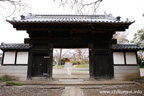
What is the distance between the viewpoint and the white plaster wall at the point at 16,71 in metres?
5.29

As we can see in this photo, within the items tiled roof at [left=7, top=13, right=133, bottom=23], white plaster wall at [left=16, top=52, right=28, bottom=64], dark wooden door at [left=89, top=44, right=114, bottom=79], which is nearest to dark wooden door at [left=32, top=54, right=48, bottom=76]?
white plaster wall at [left=16, top=52, right=28, bottom=64]

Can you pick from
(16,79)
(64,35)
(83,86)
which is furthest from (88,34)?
(16,79)

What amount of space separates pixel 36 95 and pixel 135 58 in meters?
6.31

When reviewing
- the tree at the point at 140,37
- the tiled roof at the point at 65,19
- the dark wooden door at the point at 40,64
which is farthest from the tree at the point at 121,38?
the dark wooden door at the point at 40,64

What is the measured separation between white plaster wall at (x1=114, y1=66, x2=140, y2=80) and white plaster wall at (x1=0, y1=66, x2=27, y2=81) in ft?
19.4

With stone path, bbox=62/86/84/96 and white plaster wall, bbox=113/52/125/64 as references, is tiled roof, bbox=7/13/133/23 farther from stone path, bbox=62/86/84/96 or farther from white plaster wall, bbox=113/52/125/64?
stone path, bbox=62/86/84/96

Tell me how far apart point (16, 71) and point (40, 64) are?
1505 millimetres

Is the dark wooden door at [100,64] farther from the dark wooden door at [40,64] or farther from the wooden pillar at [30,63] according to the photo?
the wooden pillar at [30,63]

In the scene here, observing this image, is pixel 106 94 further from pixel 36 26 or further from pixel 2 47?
pixel 2 47

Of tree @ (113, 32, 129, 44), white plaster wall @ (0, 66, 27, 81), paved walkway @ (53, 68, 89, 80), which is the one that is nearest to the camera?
white plaster wall @ (0, 66, 27, 81)

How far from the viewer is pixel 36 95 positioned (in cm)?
335

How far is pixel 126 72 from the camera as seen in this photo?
5.48 m

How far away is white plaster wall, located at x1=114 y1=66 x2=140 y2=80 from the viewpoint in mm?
5418

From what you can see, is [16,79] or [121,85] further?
[16,79]
